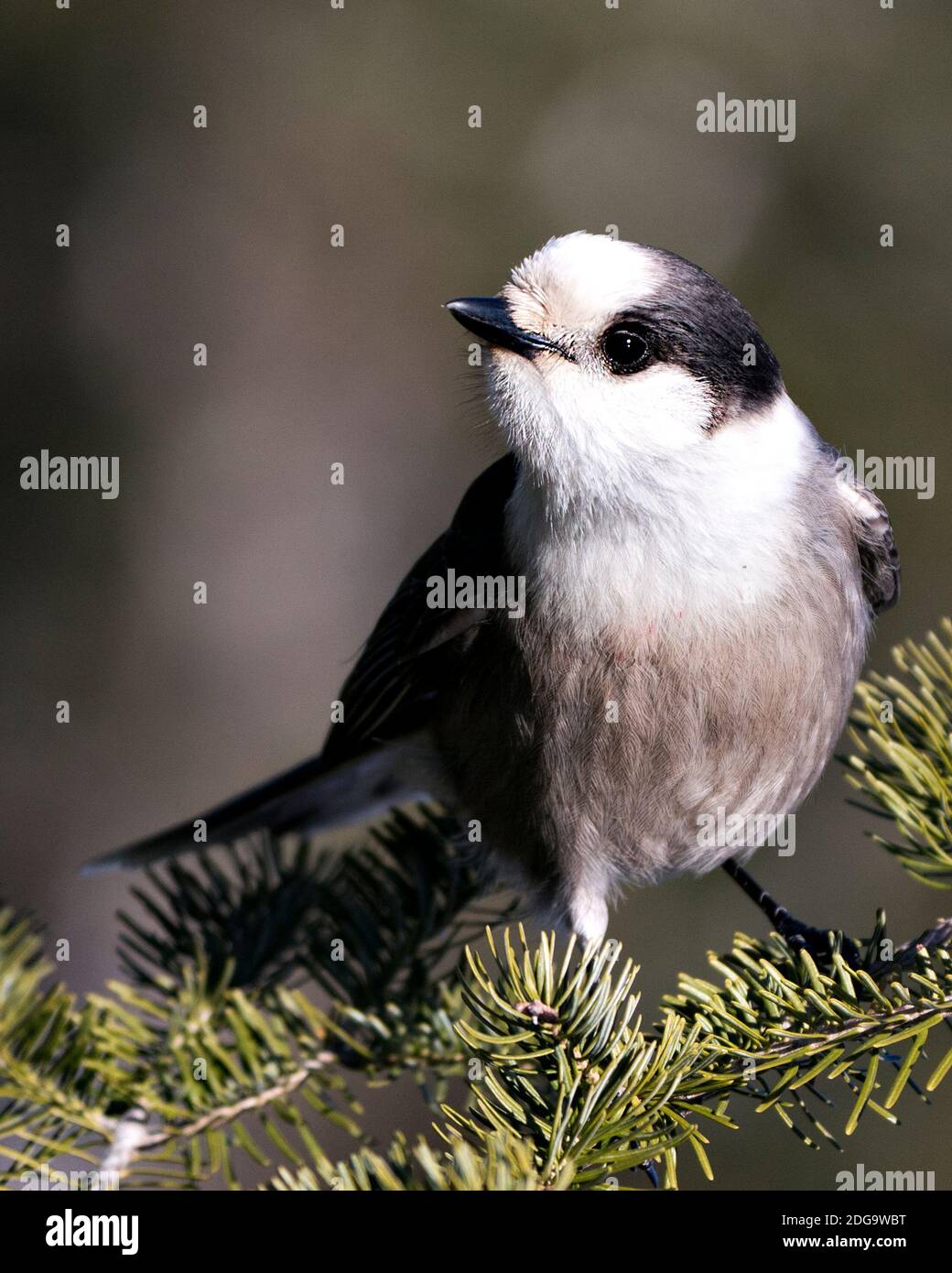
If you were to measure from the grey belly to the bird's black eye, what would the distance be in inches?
19.5

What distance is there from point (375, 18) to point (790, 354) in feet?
6.35

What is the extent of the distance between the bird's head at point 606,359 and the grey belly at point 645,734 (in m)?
0.36

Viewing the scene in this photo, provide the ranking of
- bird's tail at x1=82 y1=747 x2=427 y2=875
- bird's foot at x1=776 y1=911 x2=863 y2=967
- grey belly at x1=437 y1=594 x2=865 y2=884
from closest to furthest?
1. grey belly at x1=437 y1=594 x2=865 y2=884
2. bird's foot at x1=776 y1=911 x2=863 y2=967
3. bird's tail at x1=82 y1=747 x2=427 y2=875

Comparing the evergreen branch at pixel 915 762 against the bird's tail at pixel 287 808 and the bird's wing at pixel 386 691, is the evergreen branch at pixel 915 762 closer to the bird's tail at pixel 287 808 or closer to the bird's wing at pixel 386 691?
the bird's wing at pixel 386 691

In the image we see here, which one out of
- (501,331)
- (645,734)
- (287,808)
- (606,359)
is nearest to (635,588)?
(645,734)

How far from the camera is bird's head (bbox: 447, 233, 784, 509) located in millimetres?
2312

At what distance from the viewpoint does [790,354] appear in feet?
14.1

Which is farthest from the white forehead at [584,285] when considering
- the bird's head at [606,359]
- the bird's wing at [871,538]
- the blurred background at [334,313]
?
the blurred background at [334,313]

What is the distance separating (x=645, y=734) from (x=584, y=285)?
859mm

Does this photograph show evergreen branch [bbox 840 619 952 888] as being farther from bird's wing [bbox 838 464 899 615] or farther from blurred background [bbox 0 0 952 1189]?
blurred background [bbox 0 0 952 1189]

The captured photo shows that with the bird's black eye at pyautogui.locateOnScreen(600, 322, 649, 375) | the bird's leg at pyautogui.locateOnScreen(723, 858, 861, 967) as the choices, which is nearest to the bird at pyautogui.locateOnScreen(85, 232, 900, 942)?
the bird's black eye at pyautogui.locateOnScreen(600, 322, 649, 375)

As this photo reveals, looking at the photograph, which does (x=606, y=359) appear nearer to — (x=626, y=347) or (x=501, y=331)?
(x=626, y=347)

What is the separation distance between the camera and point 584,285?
2328 millimetres

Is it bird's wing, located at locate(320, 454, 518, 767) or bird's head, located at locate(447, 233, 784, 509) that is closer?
bird's head, located at locate(447, 233, 784, 509)
